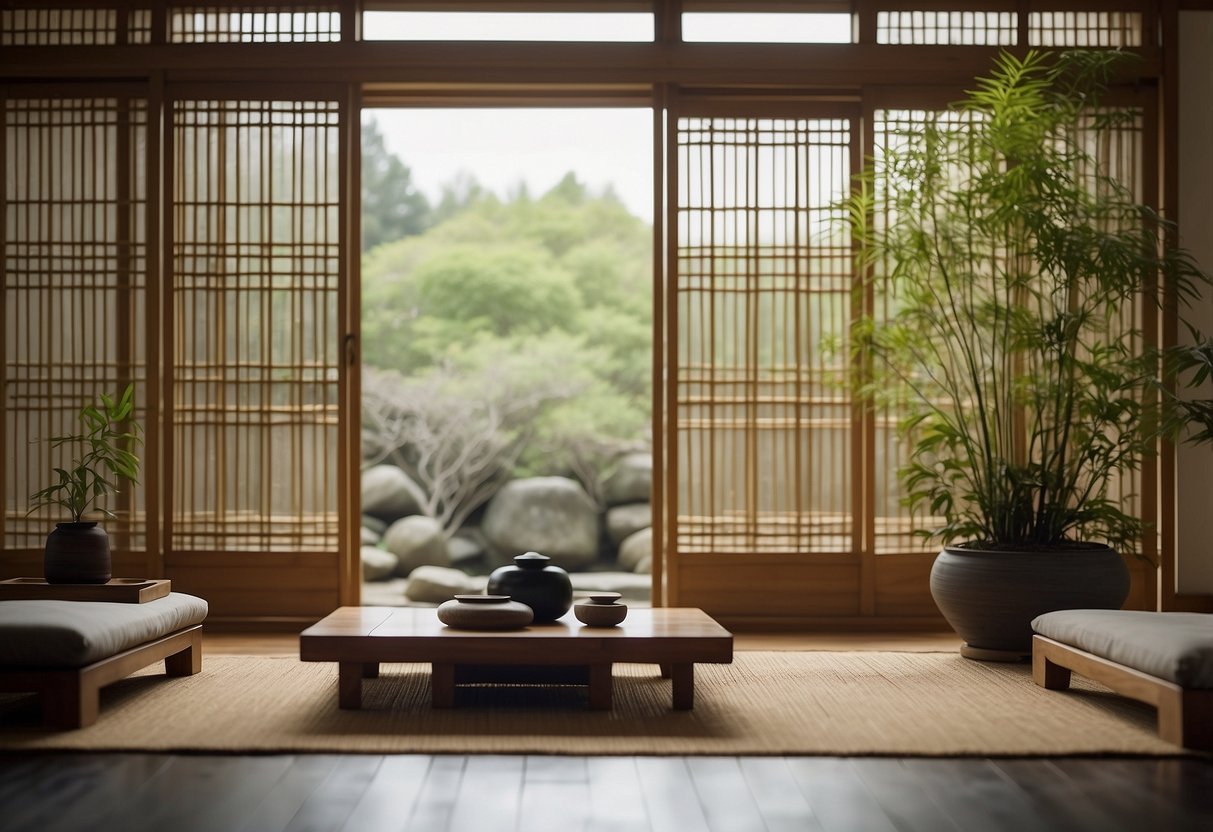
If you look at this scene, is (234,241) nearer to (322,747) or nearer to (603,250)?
(322,747)

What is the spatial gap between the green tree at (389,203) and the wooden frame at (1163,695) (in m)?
8.62

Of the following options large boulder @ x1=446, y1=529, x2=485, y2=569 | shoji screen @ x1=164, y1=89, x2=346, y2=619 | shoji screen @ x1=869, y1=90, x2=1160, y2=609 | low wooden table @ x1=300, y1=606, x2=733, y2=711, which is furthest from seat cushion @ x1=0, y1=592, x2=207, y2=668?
large boulder @ x1=446, y1=529, x2=485, y2=569

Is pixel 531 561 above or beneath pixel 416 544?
above

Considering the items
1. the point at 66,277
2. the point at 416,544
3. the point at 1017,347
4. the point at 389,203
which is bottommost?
the point at 416,544

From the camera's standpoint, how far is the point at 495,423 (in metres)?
9.59

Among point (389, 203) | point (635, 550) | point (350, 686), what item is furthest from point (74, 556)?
point (389, 203)

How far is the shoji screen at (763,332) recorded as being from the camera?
17.4 feet

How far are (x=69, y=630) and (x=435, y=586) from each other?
4882 mm

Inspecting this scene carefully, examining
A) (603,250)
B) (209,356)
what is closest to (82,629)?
(209,356)

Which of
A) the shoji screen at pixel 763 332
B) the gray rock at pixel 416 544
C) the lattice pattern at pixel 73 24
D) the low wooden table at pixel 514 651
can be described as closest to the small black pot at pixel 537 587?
the low wooden table at pixel 514 651

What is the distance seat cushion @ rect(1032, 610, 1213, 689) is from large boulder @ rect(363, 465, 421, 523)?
6.26 m

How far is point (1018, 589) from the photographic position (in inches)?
165

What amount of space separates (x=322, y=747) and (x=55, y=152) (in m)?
3.64

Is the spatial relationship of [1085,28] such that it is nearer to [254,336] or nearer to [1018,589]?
[1018,589]
